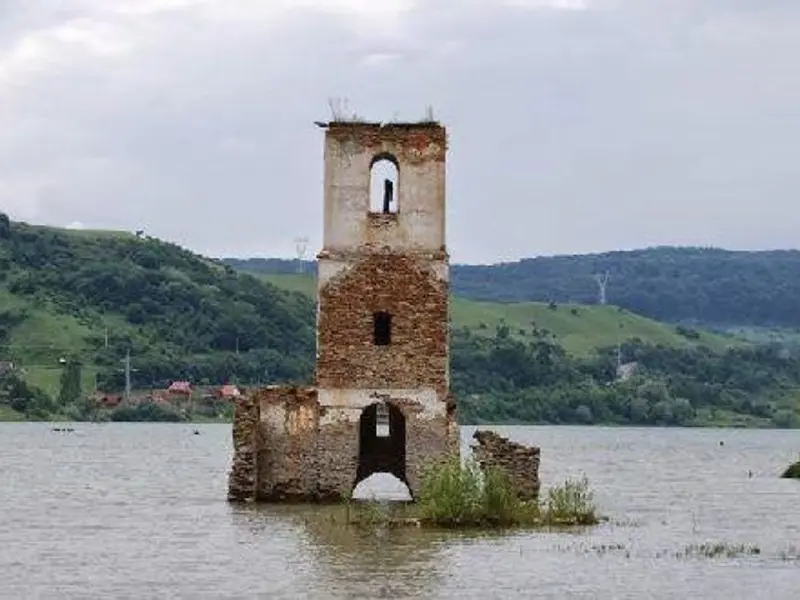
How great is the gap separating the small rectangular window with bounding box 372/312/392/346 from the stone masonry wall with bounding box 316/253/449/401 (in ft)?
0.35

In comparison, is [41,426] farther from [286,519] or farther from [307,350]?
[286,519]

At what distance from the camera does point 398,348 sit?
4372cm

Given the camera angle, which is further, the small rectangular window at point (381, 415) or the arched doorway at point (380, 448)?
the arched doorway at point (380, 448)

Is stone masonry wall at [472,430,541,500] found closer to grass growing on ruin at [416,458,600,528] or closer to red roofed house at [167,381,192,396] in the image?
grass growing on ruin at [416,458,600,528]

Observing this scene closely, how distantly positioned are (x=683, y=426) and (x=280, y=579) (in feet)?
562

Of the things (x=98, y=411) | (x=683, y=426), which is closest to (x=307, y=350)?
(x=98, y=411)

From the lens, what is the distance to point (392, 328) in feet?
144

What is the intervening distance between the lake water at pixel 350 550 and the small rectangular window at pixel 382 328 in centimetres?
401

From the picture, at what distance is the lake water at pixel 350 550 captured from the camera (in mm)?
30219

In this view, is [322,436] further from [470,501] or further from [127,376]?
[127,376]

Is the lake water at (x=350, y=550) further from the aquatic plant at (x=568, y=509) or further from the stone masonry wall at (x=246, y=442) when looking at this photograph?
the stone masonry wall at (x=246, y=442)

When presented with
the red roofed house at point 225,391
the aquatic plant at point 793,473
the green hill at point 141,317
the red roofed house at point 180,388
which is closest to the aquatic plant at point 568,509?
the aquatic plant at point 793,473

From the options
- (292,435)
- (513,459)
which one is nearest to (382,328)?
(292,435)

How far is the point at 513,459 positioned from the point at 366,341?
4108 mm
